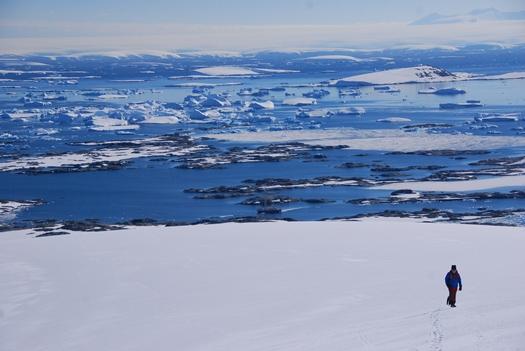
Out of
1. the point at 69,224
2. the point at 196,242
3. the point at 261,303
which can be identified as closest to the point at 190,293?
the point at 261,303

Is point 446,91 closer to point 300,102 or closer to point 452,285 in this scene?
point 300,102

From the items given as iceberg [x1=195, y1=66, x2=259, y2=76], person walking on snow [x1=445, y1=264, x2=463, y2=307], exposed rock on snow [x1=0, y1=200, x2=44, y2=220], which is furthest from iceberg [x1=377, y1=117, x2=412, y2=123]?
iceberg [x1=195, y1=66, x2=259, y2=76]

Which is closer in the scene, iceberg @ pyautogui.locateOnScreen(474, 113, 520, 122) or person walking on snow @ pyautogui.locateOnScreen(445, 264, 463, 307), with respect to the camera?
person walking on snow @ pyautogui.locateOnScreen(445, 264, 463, 307)

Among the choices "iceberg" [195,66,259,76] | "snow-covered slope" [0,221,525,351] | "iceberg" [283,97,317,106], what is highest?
"snow-covered slope" [0,221,525,351]

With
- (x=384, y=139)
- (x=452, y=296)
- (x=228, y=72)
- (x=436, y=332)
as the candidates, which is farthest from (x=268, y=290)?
(x=228, y=72)

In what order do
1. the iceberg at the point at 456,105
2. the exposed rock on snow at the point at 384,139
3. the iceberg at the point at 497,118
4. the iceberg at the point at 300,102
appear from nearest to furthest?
the exposed rock on snow at the point at 384,139
the iceberg at the point at 497,118
the iceberg at the point at 456,105
the iceberg at the point at 300,102

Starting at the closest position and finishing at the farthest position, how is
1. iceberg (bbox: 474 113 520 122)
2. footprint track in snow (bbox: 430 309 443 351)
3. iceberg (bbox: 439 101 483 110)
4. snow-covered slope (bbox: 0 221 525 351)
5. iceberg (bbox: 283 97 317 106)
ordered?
1. footprint track in snow (bbox: 430 309 443 351)
2. snow-covered slope (bbox: 0 221 525 351)
3. iceberg (bbox: 474 113 520 122)
4. iceberg (bbox: 439 101 483 110)
5. iceberg (bbox: 283 97 317 106)

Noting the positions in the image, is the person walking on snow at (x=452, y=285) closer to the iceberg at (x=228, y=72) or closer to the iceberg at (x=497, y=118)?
the iceberg at (x=497, y=118)

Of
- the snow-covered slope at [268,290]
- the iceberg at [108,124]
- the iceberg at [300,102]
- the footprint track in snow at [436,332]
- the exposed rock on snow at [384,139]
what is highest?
the footprint track in snow at [436,332]

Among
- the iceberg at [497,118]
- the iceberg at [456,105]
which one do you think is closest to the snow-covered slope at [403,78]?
the iceberg at [456,105]

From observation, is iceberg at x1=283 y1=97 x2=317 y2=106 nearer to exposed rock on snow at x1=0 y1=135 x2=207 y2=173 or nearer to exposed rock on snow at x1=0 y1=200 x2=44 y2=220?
exposed rock on snow at x1=0 y1=135 x2=207 y2=173
